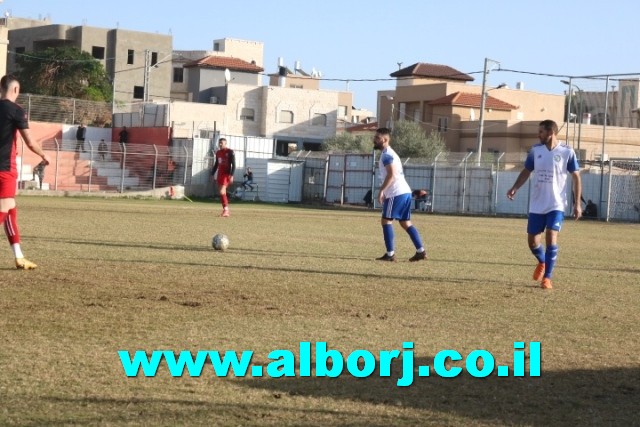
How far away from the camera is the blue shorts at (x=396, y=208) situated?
50.9ft

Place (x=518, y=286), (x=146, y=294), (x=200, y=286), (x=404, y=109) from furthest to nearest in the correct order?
1. (x=404, y=109)
2. (x=518, y=286)
3. (x=200, y=286)
4. (x=146, y=294)

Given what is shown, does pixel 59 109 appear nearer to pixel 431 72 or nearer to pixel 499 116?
pixel 499 116

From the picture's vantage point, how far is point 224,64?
98062mm

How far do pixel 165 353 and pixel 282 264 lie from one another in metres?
7.17

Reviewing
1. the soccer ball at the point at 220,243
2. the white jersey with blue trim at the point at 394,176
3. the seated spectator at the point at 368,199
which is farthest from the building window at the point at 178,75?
the white jersey with blue trim at the point at 394,176

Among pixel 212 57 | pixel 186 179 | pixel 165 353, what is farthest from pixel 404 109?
pixel 165 353

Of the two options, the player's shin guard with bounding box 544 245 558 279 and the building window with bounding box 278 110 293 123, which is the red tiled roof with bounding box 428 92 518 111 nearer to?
the building window with bounding box 278 110 293 123

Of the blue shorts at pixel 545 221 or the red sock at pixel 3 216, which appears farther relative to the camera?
the blue shorts at pixel 545 221

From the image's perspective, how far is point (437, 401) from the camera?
6238mm

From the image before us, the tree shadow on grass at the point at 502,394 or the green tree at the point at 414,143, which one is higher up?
the green tree at the point at 414,143

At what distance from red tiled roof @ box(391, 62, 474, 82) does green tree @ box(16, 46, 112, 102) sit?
1214 inches

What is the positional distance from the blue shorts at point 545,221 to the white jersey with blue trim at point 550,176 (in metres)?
0.06

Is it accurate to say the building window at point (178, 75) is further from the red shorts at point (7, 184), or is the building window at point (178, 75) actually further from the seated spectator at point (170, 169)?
the red shorts at point (7, 184)

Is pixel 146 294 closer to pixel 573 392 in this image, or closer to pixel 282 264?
pixel 282 264
